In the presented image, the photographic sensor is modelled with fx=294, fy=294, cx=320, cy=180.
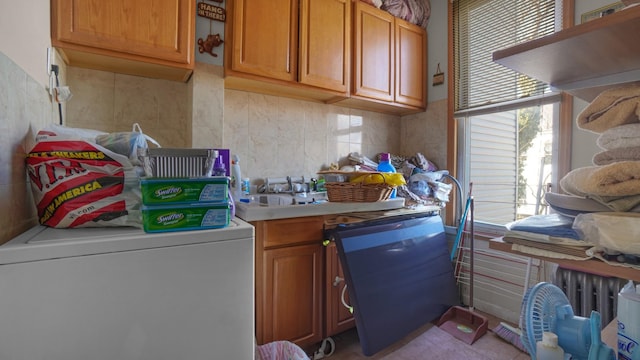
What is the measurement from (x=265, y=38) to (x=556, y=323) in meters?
1.83

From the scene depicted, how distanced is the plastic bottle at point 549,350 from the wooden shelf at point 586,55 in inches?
20.3

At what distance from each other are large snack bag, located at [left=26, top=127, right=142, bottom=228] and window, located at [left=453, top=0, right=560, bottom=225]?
2.19 meters

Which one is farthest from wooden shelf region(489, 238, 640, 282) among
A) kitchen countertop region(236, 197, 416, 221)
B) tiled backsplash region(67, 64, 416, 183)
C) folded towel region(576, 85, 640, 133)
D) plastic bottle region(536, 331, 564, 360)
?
tiled backsplash region(67, 64, 416, 183)

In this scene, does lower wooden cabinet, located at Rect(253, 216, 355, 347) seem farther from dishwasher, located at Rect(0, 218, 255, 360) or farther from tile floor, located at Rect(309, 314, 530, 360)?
dishwasher, located at Rect(0, 218, 255, 360)

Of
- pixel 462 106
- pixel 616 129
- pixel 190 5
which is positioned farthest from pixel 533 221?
pixel 462 106

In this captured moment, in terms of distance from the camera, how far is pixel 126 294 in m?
0.68

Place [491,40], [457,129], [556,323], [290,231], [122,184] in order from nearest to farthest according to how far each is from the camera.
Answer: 1. [556,323]
2. [122,184]
3. [290,231]
4. [491,40]
5. [457,129]

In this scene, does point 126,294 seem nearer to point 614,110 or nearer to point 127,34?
point 614,110

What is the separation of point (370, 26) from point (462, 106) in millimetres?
953

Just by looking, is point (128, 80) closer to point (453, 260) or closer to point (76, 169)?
point (76, 169)

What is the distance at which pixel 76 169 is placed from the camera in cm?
81

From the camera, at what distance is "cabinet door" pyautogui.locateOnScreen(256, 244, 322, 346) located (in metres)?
1.46

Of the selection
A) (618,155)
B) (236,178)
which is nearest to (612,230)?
(618,155)

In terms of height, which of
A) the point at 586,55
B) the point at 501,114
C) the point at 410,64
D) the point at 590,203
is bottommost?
the point at 590,203
